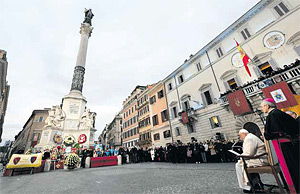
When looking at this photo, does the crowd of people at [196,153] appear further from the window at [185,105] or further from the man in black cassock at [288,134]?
the window at [185,105]

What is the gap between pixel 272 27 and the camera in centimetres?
1219

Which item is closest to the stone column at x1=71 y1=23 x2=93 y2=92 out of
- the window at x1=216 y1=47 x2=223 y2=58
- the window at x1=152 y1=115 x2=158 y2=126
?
the window at x1=152 y1=115 x2=158 y2=126

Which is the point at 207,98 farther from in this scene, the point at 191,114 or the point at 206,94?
the point at 191,114

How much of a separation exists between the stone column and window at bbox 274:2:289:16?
2220cm

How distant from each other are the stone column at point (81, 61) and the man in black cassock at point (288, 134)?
1860 cm

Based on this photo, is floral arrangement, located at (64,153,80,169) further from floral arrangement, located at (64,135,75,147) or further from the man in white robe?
the man in white robe

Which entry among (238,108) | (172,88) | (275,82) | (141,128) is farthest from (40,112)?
(275,82)

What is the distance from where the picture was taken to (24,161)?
8.98m

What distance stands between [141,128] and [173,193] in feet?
89.1

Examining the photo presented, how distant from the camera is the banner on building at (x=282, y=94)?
941 centimetres

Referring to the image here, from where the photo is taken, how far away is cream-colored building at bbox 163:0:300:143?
11.4 meters

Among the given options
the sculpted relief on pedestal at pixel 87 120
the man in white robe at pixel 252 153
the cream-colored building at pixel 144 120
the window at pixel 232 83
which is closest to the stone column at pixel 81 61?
the sculpted relief on pedestal at pixel 87 120

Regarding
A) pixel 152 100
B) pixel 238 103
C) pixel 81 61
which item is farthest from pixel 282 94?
pixel 81 61

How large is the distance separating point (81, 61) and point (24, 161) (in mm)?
13787
